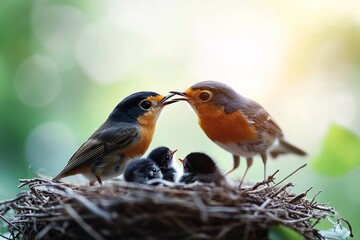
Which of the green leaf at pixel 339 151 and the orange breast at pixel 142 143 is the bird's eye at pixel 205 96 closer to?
the orange breast at pixel 142 143

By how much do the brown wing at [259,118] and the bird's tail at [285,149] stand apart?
6.1 inches

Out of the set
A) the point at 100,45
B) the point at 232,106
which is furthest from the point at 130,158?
the point at 100,45

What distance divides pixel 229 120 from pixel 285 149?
687 millimetres

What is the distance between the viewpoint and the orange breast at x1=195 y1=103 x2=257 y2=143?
10.3 feet

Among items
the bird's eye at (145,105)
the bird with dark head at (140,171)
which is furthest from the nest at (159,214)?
the bird's eye at (145,105)

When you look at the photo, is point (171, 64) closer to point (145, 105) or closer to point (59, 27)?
point (59, 27)

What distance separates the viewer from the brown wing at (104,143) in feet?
10.6

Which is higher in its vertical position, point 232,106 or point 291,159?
point 232,106

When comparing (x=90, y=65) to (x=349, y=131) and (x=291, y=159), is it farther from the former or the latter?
(x=349, y=131)

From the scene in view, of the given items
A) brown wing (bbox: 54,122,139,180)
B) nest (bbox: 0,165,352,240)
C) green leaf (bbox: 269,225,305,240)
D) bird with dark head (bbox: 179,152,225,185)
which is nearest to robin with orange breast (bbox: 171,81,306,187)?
bird with dark head (bbox: 179,152,225,185)

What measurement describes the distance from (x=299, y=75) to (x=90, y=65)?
6.10 ft

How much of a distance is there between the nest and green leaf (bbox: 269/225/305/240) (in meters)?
0.05

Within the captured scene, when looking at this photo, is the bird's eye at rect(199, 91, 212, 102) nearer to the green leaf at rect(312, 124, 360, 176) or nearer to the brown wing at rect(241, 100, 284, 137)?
the brown wing at rect(241, 100, 284, 137)

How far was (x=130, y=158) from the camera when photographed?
334 cm
